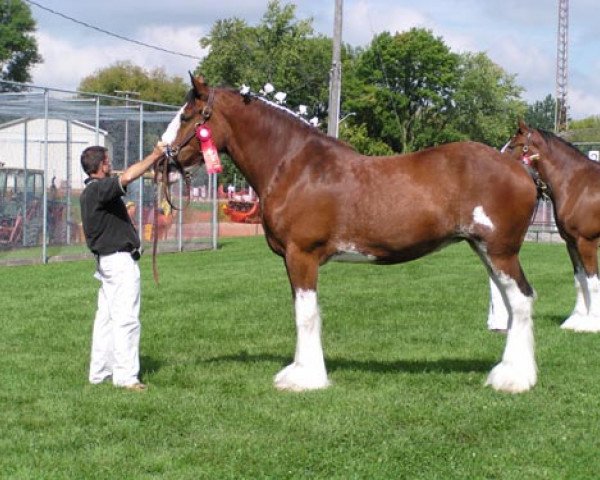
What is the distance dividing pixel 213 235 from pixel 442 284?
11.0 m

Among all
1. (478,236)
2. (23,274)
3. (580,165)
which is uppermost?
(580,165)

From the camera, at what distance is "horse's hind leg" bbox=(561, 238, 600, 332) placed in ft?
36.3

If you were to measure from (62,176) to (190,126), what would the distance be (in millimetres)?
15889

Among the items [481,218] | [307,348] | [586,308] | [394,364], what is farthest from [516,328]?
[586,308]

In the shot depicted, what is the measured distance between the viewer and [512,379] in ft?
24.6

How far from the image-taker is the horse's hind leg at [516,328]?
24.8 feet

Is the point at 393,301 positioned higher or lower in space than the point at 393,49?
lower

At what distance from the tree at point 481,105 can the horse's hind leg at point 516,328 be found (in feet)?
223

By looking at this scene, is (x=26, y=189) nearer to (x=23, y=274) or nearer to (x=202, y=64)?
(x=23, y=274)

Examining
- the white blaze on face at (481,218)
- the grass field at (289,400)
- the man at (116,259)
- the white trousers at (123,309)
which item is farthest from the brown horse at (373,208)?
the white trousers at (123,309)

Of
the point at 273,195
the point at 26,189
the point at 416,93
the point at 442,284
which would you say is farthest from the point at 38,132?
the point at 416,93

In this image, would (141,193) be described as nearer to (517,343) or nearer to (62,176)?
(62,176)

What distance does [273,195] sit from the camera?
7598 mm

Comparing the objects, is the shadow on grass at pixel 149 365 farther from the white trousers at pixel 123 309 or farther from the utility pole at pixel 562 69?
the utility pole at pixel 562 69
